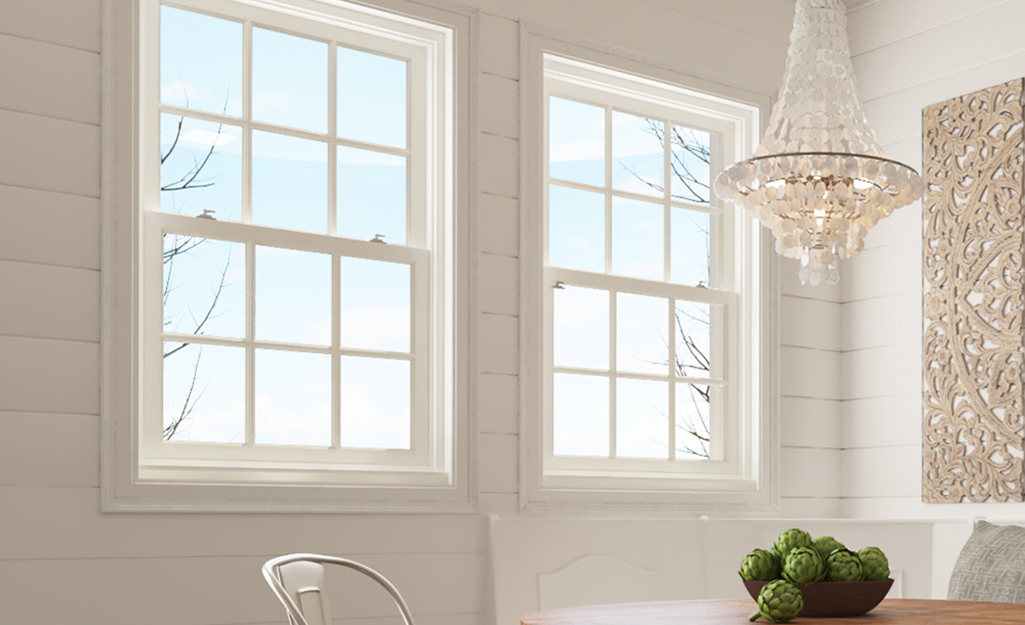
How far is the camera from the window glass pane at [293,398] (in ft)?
11.0

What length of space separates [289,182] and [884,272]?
8.10 feet

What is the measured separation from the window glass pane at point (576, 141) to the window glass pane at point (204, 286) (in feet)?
4.23

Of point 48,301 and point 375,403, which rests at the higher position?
point 48,301

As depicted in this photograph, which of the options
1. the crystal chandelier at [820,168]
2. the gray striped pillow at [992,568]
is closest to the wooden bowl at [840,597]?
the crystal chandelier at [820,168]

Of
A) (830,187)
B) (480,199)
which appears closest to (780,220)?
(830,187)

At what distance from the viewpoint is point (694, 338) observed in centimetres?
436

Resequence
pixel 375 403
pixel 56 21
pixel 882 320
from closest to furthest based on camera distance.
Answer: pixel 56 21 → pixel 375 403 → pixel 882 320

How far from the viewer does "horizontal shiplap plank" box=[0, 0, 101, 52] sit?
2928 mm

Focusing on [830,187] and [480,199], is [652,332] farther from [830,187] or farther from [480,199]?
[830,187]

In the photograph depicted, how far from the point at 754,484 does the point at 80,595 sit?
2.56 metres

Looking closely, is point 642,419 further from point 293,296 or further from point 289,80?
point 289,80

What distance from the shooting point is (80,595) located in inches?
113

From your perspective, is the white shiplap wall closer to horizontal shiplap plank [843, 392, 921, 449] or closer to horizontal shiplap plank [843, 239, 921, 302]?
horizontal shiplap plank [843, 392, 921, 449]

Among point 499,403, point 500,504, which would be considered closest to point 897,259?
point 499,403
